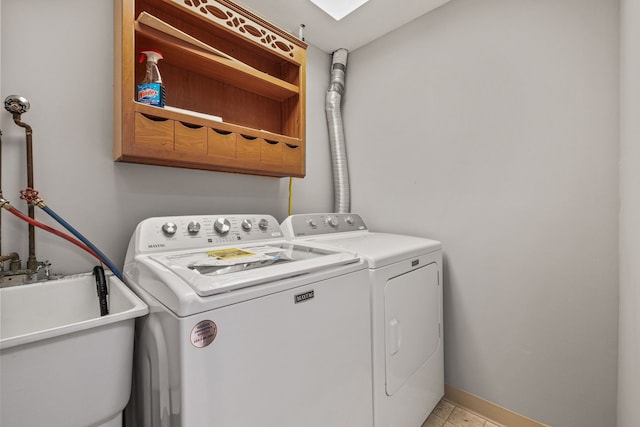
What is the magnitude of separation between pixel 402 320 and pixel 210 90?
63.2 inches

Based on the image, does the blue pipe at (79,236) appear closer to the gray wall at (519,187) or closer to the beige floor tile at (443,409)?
the gray wall at (519,187)

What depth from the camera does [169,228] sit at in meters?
1.24

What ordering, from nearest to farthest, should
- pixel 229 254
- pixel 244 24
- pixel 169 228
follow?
pixel 229 254, pixel 169 228, pixel 244 24

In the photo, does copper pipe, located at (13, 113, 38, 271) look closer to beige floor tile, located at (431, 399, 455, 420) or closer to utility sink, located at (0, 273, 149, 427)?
utility sink, located at (0, 273, 149, 427)

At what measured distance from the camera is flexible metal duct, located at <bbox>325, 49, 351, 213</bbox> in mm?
2182

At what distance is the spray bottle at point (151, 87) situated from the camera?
3.98 ft

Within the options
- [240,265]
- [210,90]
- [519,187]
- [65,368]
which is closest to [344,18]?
[210,90]

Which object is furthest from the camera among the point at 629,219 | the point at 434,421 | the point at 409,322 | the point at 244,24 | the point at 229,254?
the point at 434,421

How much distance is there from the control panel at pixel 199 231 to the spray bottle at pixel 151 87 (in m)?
0.52

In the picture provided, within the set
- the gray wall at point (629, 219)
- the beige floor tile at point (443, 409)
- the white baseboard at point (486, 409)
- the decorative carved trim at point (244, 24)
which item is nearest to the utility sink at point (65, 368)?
the decorative carved trim at point (244, 24)

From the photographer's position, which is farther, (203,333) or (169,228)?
(169,228)

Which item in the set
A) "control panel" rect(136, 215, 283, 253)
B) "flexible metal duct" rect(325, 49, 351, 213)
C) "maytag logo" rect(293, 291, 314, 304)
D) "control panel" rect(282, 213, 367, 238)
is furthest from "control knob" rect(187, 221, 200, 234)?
"flexible metal duct" rect(325, 49, 351, 213)

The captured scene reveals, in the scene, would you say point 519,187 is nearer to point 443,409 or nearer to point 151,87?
point 443,409

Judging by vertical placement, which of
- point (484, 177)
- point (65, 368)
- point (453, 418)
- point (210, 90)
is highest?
point (210, 90)
